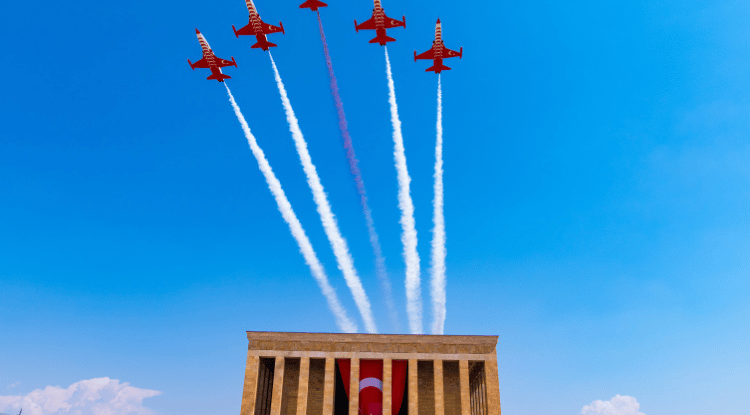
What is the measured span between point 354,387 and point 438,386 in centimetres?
742

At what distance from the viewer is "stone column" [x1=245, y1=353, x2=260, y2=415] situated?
39.1m

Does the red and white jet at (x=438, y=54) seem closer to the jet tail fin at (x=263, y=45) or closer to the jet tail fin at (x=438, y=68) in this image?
the jet tail fin at (x=438, y=68)

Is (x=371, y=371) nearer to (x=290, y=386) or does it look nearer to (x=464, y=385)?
(x=290, y=386)

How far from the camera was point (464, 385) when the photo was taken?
40531 millimetres

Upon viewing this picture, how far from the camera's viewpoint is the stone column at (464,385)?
3993cm

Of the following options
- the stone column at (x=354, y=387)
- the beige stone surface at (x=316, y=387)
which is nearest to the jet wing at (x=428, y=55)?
the stone column at (x=354, y=387)

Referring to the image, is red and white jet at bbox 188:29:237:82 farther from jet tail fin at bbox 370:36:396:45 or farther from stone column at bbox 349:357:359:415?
stone column at bbox 349:357:359:415

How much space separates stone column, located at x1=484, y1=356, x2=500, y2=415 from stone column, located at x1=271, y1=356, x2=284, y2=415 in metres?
18.3

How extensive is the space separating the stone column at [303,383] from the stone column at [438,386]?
11.3 m

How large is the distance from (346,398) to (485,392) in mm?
13054

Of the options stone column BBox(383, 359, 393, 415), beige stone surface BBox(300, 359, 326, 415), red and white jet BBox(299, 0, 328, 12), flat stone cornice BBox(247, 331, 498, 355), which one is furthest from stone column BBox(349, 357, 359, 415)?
red and white jet BBox(299, 0, 328, 12)

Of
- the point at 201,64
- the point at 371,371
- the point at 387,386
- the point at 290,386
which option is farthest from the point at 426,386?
the point at 201,64

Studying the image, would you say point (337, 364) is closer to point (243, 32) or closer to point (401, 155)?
point (401, 155)

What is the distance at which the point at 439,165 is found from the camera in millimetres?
50188
